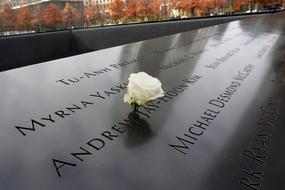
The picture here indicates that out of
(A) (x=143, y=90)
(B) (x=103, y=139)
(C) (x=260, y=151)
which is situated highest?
(A) (x=143, y=90)

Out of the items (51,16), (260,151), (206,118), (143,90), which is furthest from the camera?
(51,16)

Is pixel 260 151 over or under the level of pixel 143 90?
under

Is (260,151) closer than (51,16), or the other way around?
(260,151)

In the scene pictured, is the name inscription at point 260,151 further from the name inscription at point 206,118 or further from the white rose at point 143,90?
the white rose at point 143,90

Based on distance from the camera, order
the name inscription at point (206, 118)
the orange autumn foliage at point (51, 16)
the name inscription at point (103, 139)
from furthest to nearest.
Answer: the orange autumn foliage at point (51, 16)
the name inscription at point (206, 118)
the name inscription at point (103, 139)

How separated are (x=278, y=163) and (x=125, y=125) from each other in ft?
2.61

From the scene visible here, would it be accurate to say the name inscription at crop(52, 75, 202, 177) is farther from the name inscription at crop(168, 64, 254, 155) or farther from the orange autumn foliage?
the orange autumn foliage

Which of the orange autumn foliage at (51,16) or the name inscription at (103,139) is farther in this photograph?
the orange autumn foliage at (51,16)

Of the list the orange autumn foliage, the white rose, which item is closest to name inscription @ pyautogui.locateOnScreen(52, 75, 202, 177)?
the white rose

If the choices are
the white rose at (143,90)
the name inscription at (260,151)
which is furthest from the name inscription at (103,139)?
the name inscription at (260,151)

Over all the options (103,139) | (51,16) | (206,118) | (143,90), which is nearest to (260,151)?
(206,118)

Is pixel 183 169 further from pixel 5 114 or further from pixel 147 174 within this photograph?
pixel 5 114

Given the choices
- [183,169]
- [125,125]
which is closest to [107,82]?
[125,125]

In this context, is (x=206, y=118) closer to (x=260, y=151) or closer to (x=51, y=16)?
(x=260, y=151)
